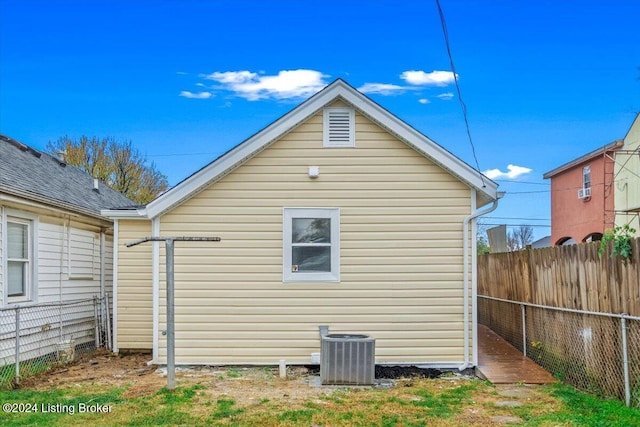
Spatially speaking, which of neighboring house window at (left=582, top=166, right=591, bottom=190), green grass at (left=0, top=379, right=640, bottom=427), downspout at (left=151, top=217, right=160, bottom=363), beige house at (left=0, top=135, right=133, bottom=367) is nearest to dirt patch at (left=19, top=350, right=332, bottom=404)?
green grass at (left=0, top=379, right=640, bottom=427)

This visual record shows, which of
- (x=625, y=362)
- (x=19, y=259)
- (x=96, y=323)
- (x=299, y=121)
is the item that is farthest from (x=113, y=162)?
(x=625, y=362)

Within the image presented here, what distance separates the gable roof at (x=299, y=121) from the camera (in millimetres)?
8930

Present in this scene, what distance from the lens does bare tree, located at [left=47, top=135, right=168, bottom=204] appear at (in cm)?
2834

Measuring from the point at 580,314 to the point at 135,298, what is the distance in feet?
25.7

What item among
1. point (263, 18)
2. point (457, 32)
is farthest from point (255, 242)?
point (263, 18)

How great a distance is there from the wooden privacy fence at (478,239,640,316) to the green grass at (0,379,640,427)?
46.0 inches

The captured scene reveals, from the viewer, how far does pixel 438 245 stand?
9148 millimetres

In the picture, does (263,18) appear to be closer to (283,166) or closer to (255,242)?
(283,166)

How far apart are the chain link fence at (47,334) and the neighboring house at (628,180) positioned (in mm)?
16743

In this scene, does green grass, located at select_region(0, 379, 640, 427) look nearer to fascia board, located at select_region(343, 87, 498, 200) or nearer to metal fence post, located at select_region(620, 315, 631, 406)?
metal fence post, located at select_region(620, 315, 631, 406)

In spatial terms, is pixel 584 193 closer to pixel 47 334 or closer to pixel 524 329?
pixel 524 329

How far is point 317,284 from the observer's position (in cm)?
911

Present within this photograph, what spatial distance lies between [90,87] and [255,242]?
1508 cm

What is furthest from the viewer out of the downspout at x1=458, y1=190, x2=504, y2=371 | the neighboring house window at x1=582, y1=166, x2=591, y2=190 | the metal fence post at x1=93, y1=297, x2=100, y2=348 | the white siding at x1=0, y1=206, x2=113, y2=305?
the neighboring house window at x1=582, y1=166, x2=591, y2=190
